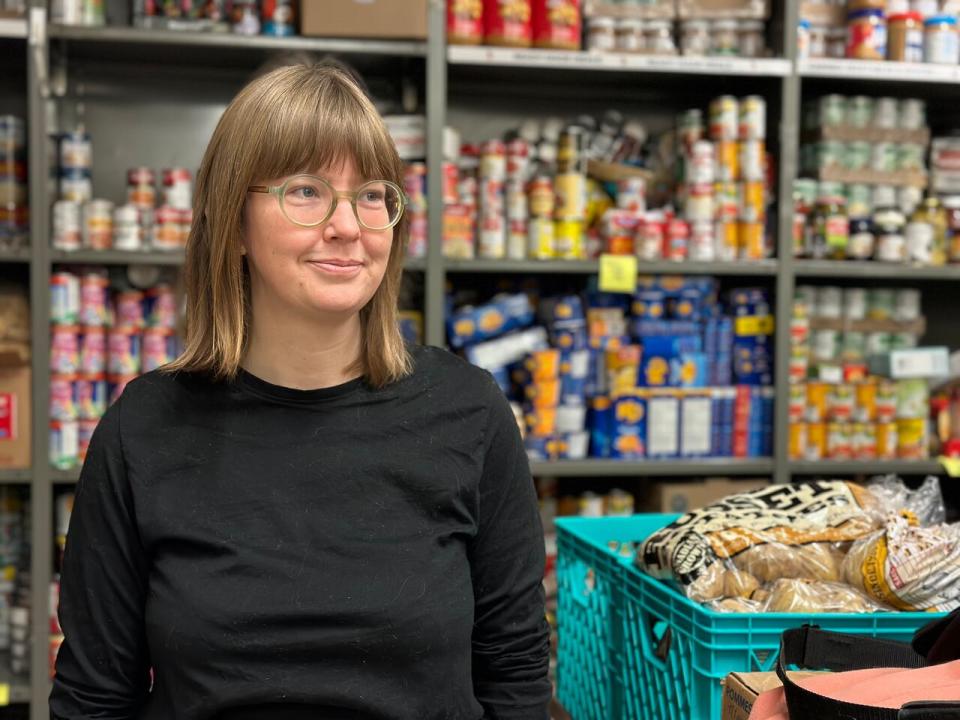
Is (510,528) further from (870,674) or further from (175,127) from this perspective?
(175,127)

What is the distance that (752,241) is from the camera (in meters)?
3.29

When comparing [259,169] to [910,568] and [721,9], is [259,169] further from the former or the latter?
[721,9]

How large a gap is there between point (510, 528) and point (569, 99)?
2511 millimetres

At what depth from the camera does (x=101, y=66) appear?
11.3 feet

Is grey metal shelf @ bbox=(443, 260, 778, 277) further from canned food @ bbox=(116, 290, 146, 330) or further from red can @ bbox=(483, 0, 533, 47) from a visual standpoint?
canned food @ bbox=(116, 290, 146, 330)

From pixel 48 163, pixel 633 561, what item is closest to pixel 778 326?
pixel 633 561

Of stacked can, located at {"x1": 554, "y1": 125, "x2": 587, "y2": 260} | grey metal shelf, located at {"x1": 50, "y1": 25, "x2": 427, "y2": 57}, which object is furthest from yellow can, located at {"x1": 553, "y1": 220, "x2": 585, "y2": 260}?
grey metal shelf, located at {"x1": 50, "y1": 25, "x2": 427, "y2": 57}

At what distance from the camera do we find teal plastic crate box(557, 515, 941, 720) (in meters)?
1.28

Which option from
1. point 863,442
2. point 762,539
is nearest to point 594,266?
point 863,442

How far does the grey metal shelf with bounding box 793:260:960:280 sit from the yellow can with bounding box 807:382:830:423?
0.34 metres

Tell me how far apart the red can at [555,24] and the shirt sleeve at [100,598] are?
2174 millimetres

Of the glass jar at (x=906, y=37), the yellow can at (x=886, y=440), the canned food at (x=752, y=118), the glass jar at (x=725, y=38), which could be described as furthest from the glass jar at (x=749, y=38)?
the yellow can at (x=886, y=440)

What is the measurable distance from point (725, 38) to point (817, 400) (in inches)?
44.7

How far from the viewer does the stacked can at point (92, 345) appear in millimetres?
3016
